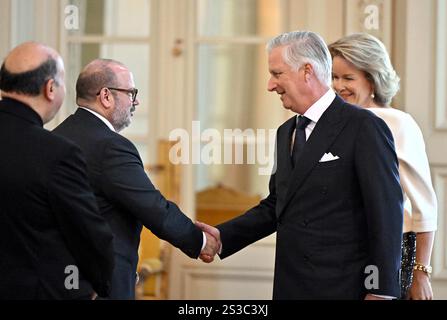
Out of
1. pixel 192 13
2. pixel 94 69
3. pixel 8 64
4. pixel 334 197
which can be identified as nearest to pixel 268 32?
pixel 192 13

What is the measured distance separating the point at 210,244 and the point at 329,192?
2.28 feet

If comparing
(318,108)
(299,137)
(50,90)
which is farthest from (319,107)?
(50,90)

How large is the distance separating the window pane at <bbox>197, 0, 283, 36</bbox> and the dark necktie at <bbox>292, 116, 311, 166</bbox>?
6.52ft

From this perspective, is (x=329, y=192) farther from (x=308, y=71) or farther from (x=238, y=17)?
(x=238, y=17)

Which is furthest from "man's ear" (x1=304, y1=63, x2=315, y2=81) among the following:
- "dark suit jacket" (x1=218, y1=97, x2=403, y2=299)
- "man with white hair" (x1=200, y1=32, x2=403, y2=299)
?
"dark suit jacket" (x1=218, y1=97, x2=403, y2=299)

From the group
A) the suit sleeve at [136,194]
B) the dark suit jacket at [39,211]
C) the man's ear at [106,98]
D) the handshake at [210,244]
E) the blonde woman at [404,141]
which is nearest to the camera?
the dark suit jacket at [39,211]

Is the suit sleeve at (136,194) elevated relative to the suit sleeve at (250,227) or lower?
elevated

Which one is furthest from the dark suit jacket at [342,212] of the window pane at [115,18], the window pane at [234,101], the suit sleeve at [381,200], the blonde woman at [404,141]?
the window pane at [115,18]

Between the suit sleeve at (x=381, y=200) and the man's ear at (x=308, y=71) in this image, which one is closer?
the suit sleeve at (x=381, y=200)

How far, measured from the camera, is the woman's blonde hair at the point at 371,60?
2992 millimetres

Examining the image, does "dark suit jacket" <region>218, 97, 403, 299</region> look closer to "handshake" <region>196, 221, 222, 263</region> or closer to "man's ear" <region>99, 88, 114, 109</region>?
"handshake" <region>196, 221, 222, 263</region>

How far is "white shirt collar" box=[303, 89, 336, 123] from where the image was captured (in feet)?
8.86

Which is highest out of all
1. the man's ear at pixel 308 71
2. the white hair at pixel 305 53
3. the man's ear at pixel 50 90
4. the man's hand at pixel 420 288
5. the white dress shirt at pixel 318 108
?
→ the white hair at pixel 305 53

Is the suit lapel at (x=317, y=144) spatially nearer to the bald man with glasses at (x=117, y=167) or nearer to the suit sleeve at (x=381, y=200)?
the suit sleeve at (x=381, y=200)
